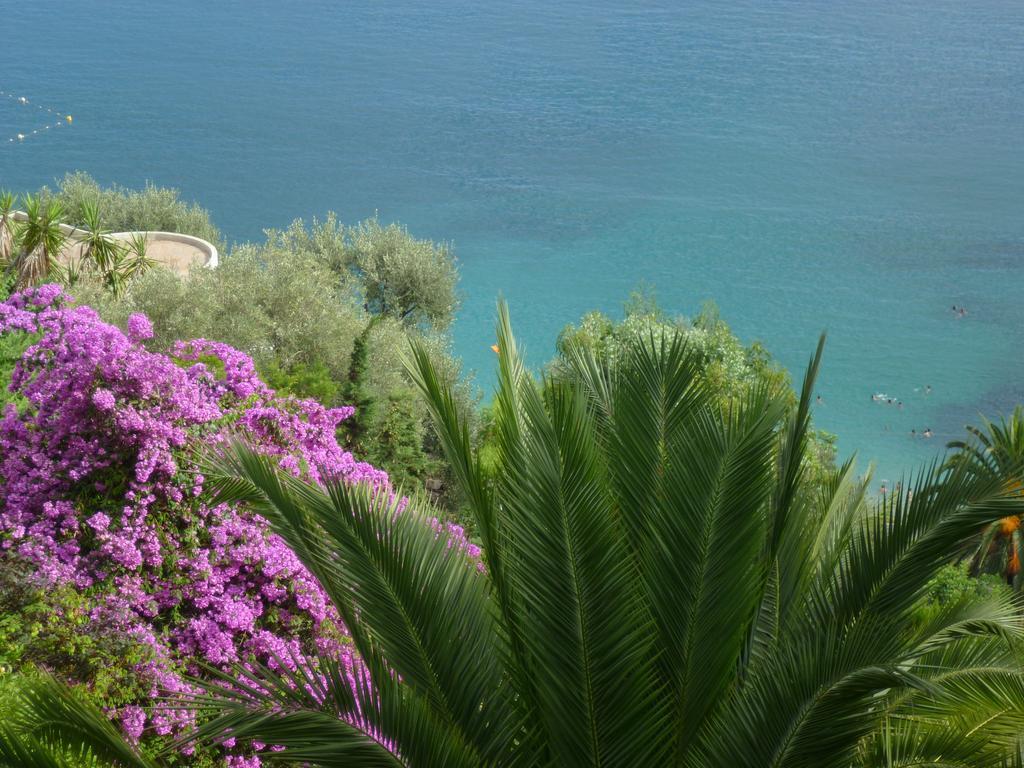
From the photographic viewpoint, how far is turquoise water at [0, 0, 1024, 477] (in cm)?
4634

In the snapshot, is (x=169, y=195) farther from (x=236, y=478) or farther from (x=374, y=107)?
(x=374, y=107)

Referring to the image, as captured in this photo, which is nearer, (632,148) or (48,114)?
(632,148)

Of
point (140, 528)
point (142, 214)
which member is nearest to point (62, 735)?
point (140, 528)

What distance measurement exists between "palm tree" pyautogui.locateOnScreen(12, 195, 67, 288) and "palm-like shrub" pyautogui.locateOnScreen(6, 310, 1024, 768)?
12892mm

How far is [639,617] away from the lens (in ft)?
12.8

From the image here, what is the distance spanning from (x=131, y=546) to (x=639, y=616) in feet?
11.7

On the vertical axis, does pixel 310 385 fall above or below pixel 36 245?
below

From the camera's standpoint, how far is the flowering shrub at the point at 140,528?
6059 mm

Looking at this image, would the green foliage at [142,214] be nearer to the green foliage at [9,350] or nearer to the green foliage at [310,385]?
the green foliage at [310,385]

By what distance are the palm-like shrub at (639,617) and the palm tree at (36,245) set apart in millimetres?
12892

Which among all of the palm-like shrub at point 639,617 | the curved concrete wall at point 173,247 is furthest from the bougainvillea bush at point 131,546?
the curved concrete wall at point 173,247

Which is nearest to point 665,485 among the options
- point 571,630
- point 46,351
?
point 571,630

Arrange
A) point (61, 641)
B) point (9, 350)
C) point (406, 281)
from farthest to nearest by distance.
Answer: point (406, 281), point (9, 350), point (61, 641)

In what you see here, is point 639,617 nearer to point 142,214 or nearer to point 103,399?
point 103,399
